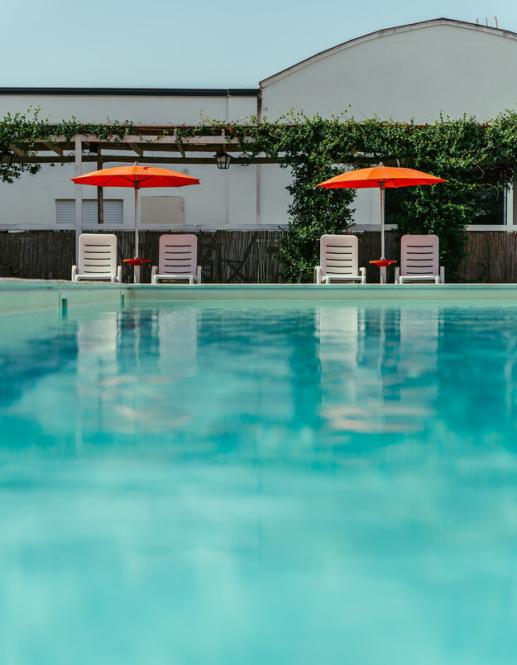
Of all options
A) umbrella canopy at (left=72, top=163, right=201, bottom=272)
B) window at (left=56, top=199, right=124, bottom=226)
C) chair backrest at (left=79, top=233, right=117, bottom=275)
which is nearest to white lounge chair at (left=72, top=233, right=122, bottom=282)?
chair backrest at (left=79, top=233, right=117, bottom=275)

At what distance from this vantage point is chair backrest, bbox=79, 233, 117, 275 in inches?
466

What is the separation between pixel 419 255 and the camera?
12.1 m

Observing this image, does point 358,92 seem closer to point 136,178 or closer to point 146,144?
point 146,144

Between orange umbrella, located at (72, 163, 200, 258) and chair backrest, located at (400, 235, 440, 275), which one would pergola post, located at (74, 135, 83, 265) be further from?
chair backrest, located at (400, 235, 440, 275)

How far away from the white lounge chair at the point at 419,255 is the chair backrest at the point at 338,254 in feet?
2.67

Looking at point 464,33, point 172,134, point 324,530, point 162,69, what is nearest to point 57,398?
point 324,530

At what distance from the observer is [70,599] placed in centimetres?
97

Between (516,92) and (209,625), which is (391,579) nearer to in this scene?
(209,625)

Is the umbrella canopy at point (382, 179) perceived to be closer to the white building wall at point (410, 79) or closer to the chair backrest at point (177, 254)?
the chair backrest at point (177, 254)

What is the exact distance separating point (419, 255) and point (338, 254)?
134cm

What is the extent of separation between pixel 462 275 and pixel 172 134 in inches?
213

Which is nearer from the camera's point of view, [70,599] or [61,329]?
[70,599]

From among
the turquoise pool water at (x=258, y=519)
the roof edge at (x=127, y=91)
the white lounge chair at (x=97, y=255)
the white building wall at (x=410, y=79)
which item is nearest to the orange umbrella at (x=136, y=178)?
the white lounge chair at (x=97, y=255)

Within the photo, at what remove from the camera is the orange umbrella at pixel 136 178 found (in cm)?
1142
